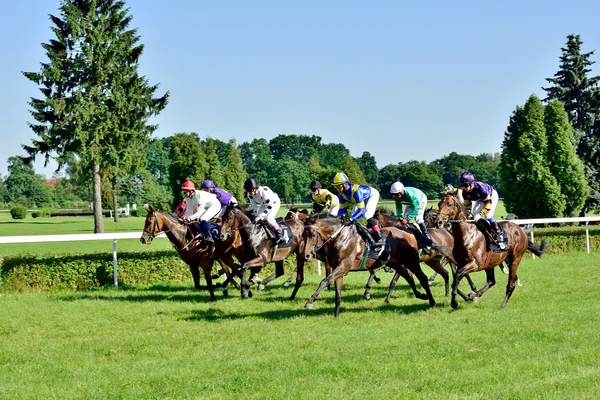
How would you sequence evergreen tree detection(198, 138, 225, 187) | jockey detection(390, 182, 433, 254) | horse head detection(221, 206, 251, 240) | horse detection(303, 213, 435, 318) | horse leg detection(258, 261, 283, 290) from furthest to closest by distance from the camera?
evergreen tree detection(198, 138, 225, 187), horse leg detection(258, 261, 283, 290), horse head detection(221, 206, 251, 240), jockey detection(390, 182, 433, 254), horse detection(303, 213, 435, 318)

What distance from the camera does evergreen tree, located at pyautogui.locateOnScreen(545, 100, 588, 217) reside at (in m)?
25.4

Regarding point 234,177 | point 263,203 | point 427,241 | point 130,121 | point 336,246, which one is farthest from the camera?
point 234,177

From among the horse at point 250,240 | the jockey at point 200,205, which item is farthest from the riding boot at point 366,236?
the jockey at point 200,205

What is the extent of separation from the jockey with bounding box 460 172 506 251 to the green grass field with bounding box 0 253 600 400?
3.74 feet

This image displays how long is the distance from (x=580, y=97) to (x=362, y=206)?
23.6 metres

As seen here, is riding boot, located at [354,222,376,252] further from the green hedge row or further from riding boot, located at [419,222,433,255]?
the green hedge row

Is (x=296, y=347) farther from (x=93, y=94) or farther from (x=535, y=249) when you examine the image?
(x=93, y=94)

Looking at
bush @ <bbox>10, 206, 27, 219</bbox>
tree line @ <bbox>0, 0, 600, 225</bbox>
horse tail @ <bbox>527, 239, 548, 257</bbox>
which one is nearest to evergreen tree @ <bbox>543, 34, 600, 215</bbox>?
tree line @ <bbox>0, 0, 600, 225</bbox>

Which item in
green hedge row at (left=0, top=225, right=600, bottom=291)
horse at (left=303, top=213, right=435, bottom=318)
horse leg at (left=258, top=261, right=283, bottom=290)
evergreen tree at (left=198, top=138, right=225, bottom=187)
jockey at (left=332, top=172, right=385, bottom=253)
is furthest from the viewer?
evergreen tree at (left=198, top=138, right=225, bottom=187)

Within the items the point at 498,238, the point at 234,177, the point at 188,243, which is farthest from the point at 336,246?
the point at 234,177

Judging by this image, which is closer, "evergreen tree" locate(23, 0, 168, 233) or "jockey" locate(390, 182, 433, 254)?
"jockey" locate(390, 182, 433, 254)

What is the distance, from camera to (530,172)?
2542 cm

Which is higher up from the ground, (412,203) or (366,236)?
(412,203)

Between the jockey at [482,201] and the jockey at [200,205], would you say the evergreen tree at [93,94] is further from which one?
the jockey at [482,201]
